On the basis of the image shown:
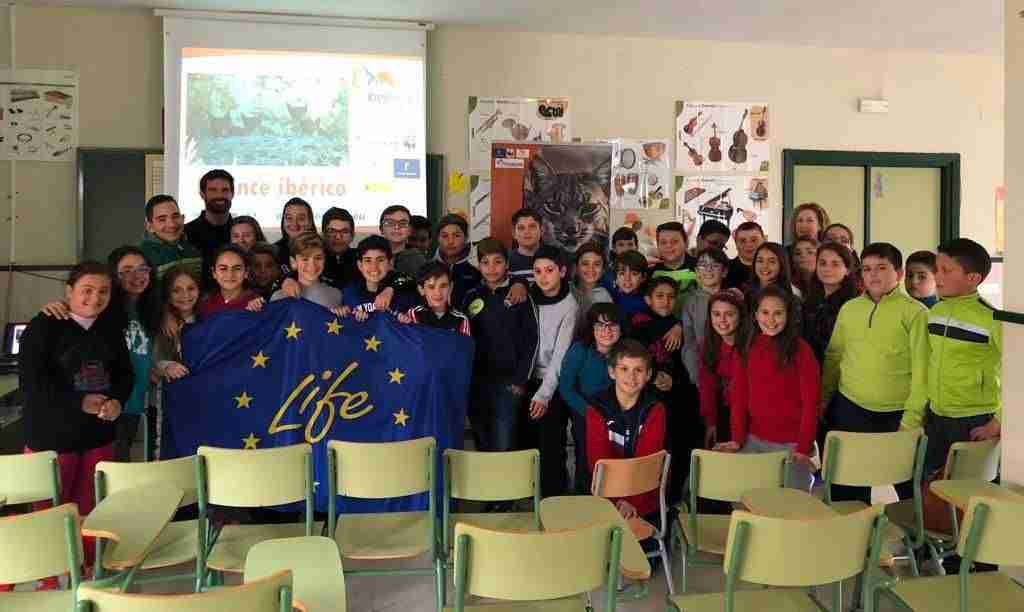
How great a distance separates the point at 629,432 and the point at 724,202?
12.1ft

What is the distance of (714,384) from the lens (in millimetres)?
3520

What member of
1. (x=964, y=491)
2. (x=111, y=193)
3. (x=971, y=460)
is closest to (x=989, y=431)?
(x=971, y=460)

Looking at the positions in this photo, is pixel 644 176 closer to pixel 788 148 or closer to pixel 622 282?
pixel 788 148

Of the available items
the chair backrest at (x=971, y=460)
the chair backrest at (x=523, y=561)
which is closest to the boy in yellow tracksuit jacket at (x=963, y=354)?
the chair backrest at (x=971, y=460)

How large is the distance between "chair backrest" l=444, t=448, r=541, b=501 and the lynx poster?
9.61 ft

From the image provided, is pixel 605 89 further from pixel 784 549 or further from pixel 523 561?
pixel 523 561

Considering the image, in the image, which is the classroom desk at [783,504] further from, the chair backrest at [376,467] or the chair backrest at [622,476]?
the chair backrest at [376,467]

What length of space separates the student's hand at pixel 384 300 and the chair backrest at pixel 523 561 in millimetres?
1665

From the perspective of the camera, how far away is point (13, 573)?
1.92 metres

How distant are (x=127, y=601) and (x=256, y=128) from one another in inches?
175

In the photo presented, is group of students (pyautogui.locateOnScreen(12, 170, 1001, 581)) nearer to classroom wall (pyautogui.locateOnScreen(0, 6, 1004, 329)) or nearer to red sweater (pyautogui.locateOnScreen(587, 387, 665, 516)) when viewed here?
red sweater (pyautogui.locateOnScreen(587, 387, 665, 516))

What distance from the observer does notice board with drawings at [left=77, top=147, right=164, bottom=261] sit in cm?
532

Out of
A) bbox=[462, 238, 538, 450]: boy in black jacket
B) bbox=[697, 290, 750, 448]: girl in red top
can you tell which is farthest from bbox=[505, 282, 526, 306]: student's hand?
bbox=[697, 290, 750, 448]: girl in red top

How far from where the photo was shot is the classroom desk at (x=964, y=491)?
93.4 inches
